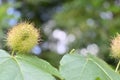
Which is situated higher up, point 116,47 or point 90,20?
point 90,20

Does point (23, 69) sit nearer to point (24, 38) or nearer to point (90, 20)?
point (24, 38)

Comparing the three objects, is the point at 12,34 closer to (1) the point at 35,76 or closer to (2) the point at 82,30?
(1) the point at 35,76

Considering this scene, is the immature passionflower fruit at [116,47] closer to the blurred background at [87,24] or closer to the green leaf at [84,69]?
the green leaf at [84,69]

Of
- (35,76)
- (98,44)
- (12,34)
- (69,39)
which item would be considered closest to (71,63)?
(35,76)

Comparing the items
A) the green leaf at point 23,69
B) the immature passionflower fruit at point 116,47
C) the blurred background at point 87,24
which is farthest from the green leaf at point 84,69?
the blurred background at point 87,24

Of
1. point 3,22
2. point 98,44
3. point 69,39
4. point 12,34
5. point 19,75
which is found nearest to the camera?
point 19,75

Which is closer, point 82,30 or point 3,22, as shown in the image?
point 3,22

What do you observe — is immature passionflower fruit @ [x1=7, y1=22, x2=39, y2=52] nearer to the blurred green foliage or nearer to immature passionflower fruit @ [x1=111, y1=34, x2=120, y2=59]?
immature passionflower fruit @ [x1=111, y1=34, x2=120, y2=59]

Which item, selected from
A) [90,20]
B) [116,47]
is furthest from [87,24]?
[116,47]
